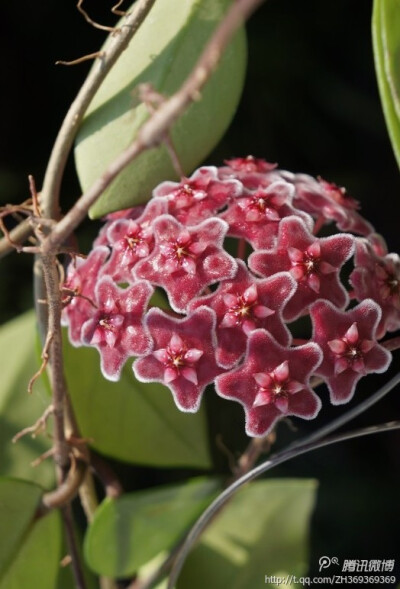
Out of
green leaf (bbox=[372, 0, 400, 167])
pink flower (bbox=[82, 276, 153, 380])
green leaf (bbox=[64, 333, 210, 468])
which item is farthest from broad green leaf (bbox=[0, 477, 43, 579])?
green leaf (bbox=[372, 0, 400, 167])

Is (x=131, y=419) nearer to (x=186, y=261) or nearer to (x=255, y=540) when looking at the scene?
(x=255, y=540)

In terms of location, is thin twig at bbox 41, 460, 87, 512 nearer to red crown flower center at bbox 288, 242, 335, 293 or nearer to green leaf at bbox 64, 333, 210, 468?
green leaf at bbox 64, 333, 210, 468

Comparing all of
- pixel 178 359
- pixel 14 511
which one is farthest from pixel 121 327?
pixel 14 511

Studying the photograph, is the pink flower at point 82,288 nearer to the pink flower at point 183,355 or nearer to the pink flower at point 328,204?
the pink flower at point 183,355

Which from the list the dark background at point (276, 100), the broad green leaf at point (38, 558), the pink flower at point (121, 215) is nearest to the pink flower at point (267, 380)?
the pink flower at point (121, 215)

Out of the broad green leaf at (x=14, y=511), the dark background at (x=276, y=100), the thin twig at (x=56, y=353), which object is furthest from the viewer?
the dark background at (x=276, y=100)

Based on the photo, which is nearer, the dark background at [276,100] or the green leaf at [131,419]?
the green leaf at [131,419]
